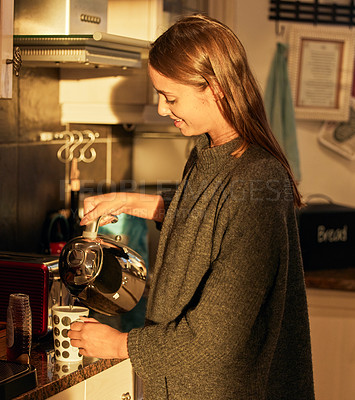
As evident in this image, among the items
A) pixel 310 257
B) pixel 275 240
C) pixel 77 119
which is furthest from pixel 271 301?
pixel 310 257

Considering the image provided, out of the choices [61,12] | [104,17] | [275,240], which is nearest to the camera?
[275,240]

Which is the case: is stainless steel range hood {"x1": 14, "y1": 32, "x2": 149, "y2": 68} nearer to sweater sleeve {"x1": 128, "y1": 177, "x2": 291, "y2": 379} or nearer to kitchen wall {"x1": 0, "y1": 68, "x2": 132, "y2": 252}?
kitchen wall {"x1": 0, "y1": 68, "x2": 132, "y2": 252}

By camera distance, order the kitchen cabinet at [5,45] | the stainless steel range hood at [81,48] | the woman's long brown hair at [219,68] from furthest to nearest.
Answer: the stainless steel range hood at [81,48], the kitchen cabinet at [5,45], the woman's long brown hair at [219,68]

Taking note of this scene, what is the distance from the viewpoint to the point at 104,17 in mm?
2045

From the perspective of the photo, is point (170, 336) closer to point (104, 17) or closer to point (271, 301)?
point (271, 301)

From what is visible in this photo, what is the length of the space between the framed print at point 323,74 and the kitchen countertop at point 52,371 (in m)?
2.14

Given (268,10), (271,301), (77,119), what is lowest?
(271,301)

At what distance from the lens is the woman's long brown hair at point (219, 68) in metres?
1.28

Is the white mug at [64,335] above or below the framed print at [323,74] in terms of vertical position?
below

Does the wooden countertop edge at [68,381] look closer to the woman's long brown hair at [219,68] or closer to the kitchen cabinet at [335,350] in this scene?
the woman's long brown hair at [219,68]

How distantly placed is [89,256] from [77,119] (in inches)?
39.6

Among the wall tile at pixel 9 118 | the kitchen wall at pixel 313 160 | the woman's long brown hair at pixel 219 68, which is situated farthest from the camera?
the kitchen wall at pixel 313 160

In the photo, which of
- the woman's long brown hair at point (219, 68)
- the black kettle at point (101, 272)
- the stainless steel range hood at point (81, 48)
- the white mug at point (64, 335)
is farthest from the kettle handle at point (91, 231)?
the stainless steel range hood at point (81, 48)

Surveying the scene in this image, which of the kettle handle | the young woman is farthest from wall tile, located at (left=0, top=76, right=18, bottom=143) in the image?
the young woman
